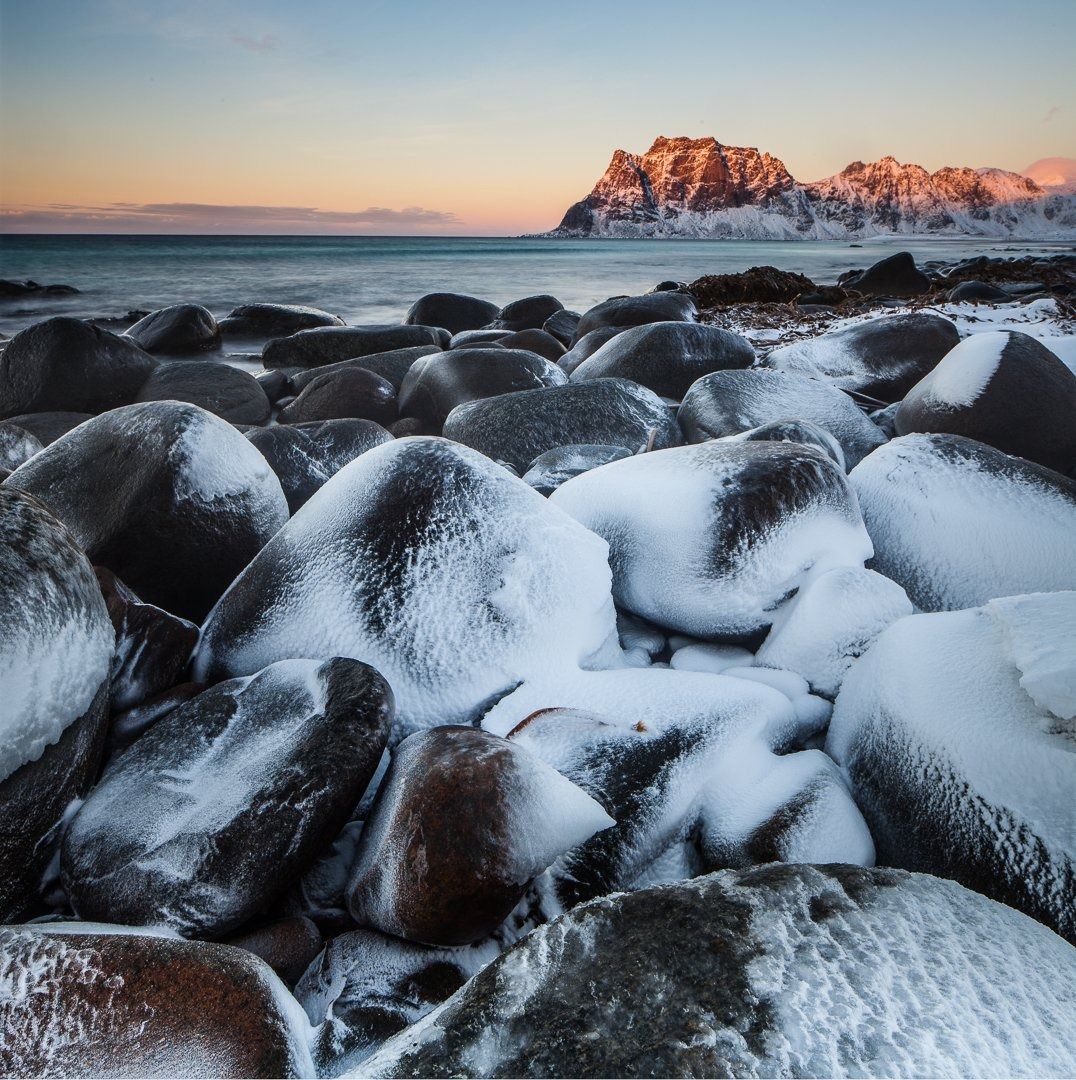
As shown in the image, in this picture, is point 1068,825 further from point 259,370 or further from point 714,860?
point 259,370

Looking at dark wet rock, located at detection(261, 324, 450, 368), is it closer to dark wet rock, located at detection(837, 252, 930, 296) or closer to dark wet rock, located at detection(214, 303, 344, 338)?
dark wet rock, located at detection(214, 303, 344, 338)

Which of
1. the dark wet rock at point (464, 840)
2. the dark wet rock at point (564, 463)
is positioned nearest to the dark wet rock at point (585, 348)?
the dark wet rock at point (564, 463)

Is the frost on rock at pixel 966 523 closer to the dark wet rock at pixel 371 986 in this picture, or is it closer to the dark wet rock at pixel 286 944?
the dark wet rock at pixel 371 986

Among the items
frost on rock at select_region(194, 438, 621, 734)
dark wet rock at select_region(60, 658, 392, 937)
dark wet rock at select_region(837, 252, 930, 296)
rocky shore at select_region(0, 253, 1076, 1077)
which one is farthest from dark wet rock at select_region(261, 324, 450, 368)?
dark wet rock at select_region(837, 252, 930, 296)

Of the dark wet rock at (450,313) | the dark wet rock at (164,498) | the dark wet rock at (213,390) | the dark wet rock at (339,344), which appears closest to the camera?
the dark wet rock at (164,498)

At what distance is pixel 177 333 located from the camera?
318 inches

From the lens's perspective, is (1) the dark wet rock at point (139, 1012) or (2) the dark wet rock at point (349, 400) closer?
(1) the dark wet rock at point (139, 1012)

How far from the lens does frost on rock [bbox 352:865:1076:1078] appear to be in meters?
0.75

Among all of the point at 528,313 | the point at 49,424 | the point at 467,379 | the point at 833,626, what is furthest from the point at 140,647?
the point at 528,313

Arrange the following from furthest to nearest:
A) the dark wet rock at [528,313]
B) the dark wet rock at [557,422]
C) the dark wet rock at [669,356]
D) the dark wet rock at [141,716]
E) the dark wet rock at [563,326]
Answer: the dark wet rock at [528,313], the dark wet rock at [563,326], the dark wet rock at [669,356], the dark wet rock at [557,422], the dark wet rock at [141,716]

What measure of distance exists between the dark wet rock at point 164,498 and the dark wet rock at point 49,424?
1.75 metres

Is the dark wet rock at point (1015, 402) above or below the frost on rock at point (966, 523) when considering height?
above

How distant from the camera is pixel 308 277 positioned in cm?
2003

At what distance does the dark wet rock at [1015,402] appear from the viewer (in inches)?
116
